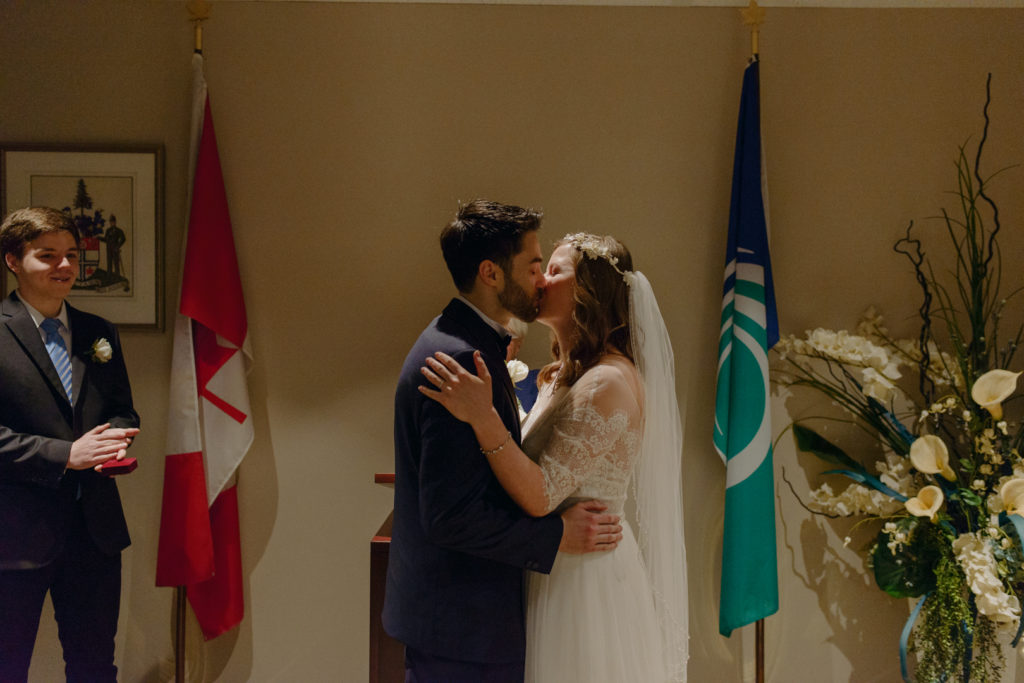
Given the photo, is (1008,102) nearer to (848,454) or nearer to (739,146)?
(739,146)

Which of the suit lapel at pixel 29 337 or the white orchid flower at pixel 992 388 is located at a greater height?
the suit lapel at pixel 29 337

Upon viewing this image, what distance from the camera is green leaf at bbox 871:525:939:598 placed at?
8.73 feet

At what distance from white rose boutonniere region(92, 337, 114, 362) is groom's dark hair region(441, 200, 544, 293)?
1.29 meters

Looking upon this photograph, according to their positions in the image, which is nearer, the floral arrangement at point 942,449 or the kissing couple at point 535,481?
the kissing couple at point 535,481

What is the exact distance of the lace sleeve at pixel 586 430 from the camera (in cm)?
177

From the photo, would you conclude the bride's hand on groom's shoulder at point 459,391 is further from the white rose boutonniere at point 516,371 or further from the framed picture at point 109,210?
the framed picture at point 109,210

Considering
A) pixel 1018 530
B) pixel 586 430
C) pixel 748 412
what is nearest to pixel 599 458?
pixel 586 430

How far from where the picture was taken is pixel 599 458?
1.82 metres

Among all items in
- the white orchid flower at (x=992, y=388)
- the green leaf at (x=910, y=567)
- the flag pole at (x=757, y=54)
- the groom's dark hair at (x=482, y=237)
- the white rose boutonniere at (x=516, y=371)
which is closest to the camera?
the groom's dark hair at (x=482, y=237)

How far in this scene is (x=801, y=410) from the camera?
3037mm

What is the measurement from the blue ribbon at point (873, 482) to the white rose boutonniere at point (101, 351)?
101 inches

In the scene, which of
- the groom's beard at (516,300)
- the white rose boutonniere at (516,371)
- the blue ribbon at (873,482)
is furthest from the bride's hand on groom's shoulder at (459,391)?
the blue ribbon at (873,482)

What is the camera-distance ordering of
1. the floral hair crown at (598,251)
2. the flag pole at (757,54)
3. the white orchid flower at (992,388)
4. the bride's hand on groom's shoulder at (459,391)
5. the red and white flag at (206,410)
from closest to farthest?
the bride's hand on groom's shoulder at (459,391), the floral hair crown at (598,251), the white orchid flower at (992,388), the red and white flag at (206,410), the flag pole at (757,54)

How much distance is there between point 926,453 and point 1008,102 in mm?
1571
